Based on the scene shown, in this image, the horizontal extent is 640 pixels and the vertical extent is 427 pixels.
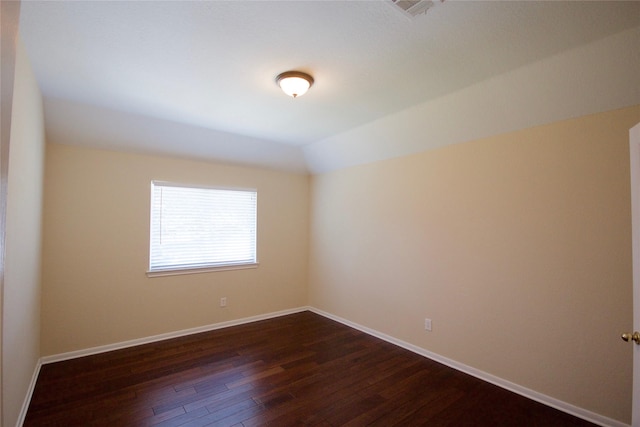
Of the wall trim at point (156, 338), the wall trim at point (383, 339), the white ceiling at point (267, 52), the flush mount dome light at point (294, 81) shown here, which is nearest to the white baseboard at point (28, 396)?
the wall trim at point (383, 339)

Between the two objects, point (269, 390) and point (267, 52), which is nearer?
point (267, 52)

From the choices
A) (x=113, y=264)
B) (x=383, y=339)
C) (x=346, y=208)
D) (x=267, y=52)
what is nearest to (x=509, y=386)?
(x=383, y=339)

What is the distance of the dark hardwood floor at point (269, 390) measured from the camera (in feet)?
7.32

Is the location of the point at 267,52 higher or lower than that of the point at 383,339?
higher

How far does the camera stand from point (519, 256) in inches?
104

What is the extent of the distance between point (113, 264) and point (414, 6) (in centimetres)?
379

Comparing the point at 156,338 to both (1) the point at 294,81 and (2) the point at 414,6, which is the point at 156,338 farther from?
(2) the point at 414,6

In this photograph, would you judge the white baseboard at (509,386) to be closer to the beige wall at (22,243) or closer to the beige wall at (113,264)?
the beige wall at (113,264)

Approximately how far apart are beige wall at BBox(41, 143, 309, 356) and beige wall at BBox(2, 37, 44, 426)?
1.18 feet

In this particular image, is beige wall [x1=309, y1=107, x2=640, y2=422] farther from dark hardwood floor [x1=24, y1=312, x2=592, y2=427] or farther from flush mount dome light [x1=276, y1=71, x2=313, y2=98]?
flush mount dome light [x1=276, y1=71, x2=313, y2=98]

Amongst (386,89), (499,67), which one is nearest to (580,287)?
(499,67)

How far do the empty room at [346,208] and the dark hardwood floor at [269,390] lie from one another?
0.02 meters

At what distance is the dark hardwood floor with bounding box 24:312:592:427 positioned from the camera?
2.23 metres

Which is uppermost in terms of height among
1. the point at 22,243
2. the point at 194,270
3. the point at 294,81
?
the point at 294,81
